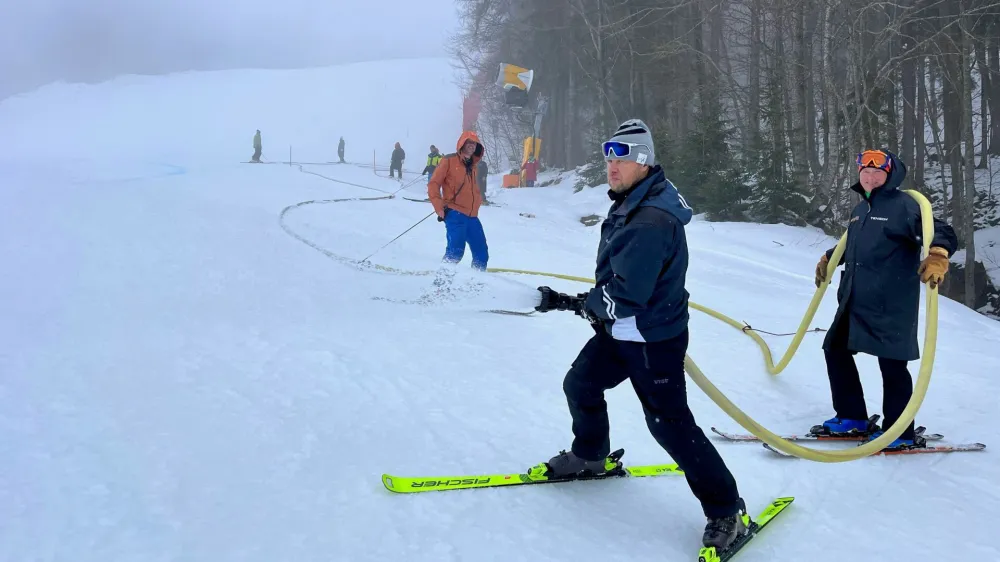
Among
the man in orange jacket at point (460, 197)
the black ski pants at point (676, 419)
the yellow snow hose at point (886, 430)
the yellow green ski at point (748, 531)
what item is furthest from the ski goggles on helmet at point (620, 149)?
the man in orange jacket at point (460, 197)

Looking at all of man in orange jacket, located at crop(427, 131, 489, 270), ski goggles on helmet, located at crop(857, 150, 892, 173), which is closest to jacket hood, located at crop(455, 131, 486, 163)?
man in orange jacket, located at crop(427, 131, 489, 270)

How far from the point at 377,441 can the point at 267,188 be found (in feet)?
42.9

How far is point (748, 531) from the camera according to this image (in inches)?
110

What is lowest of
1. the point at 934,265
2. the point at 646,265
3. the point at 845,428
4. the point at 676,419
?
the point at 845,428

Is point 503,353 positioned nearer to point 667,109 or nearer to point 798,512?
point 798,512

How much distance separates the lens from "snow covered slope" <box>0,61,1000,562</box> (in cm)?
274

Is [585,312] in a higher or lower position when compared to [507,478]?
higher

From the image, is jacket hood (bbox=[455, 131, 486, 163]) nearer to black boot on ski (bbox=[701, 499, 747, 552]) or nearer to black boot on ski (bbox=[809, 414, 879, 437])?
black boot on ski (bbox=[809, 414, 879, 437])

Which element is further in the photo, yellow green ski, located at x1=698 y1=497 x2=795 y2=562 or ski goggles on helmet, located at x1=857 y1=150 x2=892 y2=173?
ski goggles on helmet, located at x1=857 y1=150 x2=892 y2=173

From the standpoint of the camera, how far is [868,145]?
15.5m

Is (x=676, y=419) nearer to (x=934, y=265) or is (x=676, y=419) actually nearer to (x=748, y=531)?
(x=748, y=531)

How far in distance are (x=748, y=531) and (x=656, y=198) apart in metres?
1.43

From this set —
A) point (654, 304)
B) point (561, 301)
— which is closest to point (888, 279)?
point (654, 304)

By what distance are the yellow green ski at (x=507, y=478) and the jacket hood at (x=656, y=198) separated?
4.41 feet
